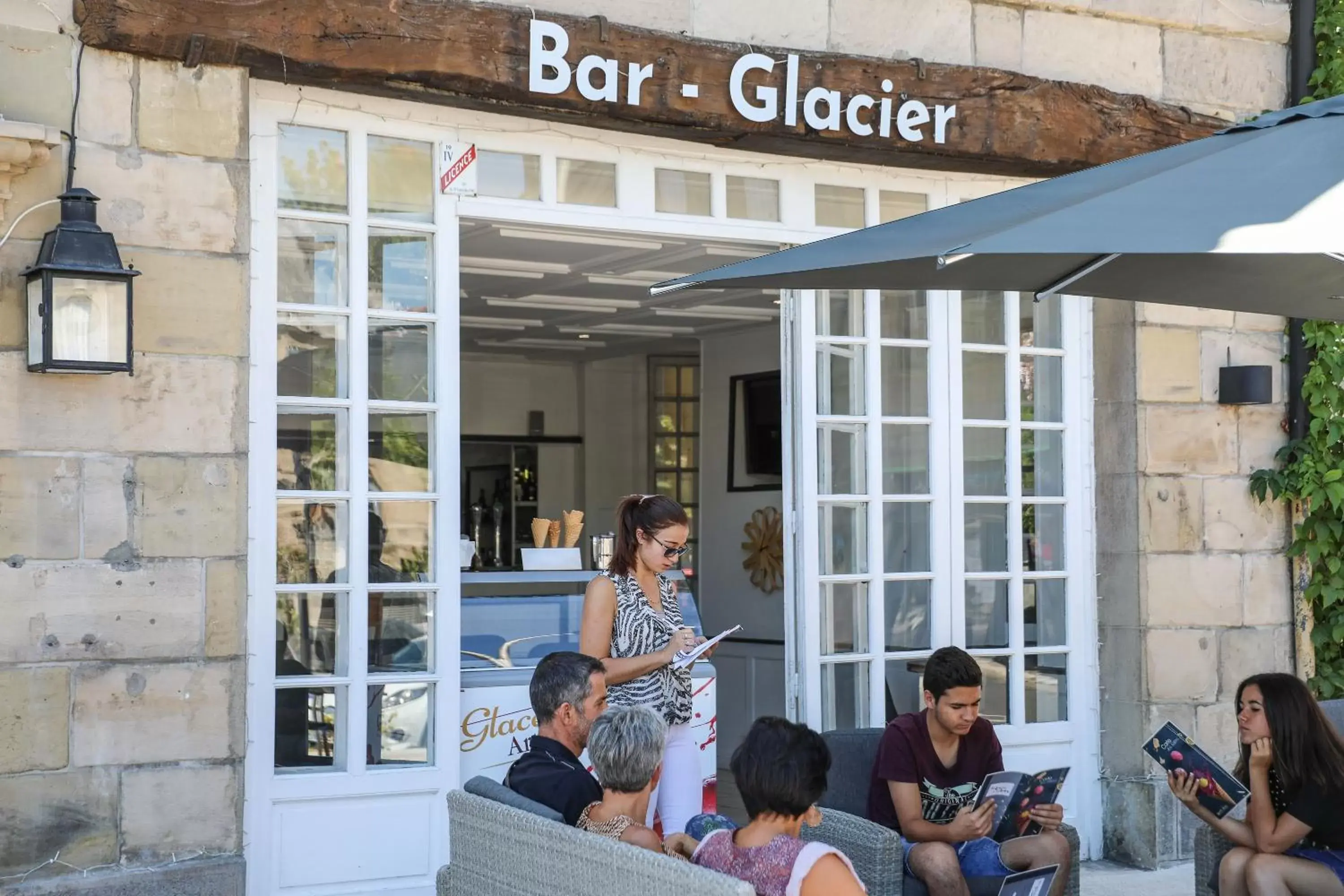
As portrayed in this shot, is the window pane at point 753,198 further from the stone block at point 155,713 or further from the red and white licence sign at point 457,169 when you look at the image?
the stone block at point 155,713

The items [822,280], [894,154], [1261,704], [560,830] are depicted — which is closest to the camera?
[560,830]

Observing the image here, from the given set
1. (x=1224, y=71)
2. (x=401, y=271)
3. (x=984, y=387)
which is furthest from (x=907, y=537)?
(x=1224, y=71)

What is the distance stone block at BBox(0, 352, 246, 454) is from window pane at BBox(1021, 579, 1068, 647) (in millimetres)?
3392

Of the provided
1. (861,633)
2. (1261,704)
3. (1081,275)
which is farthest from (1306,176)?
(861,633)

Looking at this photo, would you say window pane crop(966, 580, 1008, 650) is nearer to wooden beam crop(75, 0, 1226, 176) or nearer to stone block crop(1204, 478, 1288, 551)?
stone block crop(1204, 478, 1288, 551)

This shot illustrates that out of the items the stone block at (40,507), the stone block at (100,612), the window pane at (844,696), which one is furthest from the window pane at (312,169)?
the window pane at (844,696)

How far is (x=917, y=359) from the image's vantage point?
21.0 feet

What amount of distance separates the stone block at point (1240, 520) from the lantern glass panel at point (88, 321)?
452 centimetres

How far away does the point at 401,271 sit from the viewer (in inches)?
211

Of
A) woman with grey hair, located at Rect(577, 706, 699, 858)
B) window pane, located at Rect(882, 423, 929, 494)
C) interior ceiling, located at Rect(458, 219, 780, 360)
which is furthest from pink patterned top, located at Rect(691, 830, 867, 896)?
window pane, located at Rect(882, 423, 929, 494)

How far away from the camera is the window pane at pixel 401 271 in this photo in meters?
5.31

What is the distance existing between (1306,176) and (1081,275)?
853 millimetres

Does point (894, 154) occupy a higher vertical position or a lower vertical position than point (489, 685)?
higher

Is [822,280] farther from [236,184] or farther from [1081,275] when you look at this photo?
[236,184]
